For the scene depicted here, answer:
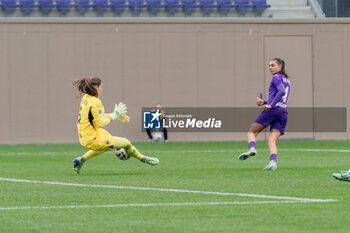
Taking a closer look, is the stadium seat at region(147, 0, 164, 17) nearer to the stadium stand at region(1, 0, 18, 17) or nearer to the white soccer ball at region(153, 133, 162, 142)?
the white soccer ball at region(153, 133, 162, 142)

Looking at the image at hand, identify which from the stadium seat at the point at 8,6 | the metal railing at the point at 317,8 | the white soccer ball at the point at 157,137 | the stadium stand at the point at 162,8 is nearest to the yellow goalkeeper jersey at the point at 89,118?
the white soccer ball at the point at 157,137

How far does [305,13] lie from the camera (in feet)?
113

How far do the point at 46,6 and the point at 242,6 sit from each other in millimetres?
8318

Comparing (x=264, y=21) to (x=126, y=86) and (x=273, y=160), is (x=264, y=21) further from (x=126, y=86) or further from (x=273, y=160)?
(x=273, y=160)

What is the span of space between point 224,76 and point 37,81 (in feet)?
23.5

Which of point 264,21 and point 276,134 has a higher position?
point 264,21

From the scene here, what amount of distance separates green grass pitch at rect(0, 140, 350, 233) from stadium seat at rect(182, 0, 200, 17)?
2197 cm

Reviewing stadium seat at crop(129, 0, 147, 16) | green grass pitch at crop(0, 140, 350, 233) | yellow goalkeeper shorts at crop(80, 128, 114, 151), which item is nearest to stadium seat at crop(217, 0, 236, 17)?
stadium seat at crop(129, 0, 147, 16)

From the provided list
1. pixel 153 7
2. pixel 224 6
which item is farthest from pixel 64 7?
pixel 224 6

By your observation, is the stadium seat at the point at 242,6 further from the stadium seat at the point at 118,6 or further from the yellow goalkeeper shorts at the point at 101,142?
the yellow goalkeeper shorts at the point at 101,142

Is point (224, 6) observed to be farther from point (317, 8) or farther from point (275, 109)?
point (275, 109)

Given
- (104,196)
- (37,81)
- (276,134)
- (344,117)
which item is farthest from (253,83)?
(104,196)

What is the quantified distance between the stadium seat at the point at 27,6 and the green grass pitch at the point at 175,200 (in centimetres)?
2130

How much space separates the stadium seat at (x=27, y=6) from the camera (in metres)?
34.7
